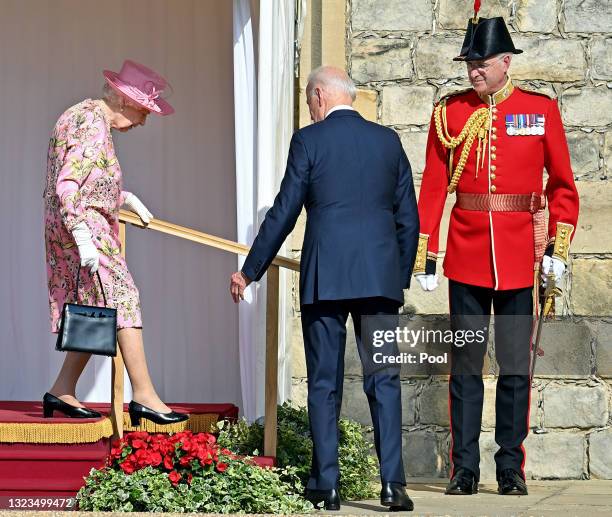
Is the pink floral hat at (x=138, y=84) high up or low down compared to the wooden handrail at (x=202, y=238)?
up

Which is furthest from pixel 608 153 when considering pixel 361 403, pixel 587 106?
pixel 361 403

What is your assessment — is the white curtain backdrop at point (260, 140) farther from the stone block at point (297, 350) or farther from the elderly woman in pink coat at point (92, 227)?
the elderly woman in pink coat at point (92, 227)

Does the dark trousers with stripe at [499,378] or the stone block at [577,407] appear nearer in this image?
the dark trousers with stripe at [499,378]

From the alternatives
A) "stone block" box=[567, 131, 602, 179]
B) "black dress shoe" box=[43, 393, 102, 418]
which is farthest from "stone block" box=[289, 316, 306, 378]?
"stone block" box=[567, 131, 602, 179]

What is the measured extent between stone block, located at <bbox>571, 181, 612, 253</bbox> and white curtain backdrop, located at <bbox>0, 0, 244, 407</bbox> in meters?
1.61

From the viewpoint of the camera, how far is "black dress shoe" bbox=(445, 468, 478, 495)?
6387 millimetres

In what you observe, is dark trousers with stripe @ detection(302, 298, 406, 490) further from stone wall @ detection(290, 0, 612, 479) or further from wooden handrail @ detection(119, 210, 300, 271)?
stone wall @ detection(290, 0, 612, 479)

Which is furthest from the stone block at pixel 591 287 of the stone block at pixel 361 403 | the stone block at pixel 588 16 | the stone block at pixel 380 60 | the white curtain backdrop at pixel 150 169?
the white curtain backdrop at pixel 150 169

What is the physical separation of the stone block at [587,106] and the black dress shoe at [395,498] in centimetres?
216

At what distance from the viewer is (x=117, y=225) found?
20.9 feet

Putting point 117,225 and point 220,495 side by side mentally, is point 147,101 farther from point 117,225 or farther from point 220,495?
point 220,495

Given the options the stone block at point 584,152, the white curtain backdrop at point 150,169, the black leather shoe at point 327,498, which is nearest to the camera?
the black leather shoe at point 327,498

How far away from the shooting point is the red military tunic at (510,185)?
6324mm

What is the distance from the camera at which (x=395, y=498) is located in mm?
5738
